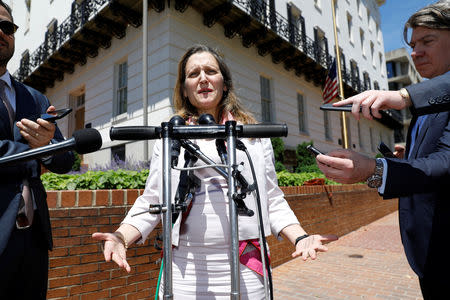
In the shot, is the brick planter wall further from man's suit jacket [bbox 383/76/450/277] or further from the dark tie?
man's suit jacket [bbox 383/76/450/277]

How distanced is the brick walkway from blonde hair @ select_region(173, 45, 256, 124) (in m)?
3.60

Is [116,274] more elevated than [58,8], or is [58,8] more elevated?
[58,8]

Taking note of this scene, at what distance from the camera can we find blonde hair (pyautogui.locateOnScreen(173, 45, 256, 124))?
2086mm

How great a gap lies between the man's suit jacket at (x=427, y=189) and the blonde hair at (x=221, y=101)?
1021mm

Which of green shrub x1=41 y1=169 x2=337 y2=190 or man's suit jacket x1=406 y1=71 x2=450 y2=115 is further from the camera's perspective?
green shrub x1=41 y1=169 x2=337 y2=190

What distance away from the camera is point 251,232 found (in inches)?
64.1

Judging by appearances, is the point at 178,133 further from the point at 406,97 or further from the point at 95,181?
the point at 95,181

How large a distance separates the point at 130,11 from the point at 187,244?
11.7 metres

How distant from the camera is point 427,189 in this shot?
133 cm

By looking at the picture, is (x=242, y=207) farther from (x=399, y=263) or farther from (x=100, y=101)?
(x=100, y=101)

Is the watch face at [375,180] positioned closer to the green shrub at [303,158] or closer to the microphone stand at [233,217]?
the microphone stand at [233,217]

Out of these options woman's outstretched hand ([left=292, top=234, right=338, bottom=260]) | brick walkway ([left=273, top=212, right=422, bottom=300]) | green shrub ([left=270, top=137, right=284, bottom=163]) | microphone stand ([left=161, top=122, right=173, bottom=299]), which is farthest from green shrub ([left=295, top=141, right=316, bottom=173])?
microphone stand ([left=161, top=122, right=173, bottom=299])

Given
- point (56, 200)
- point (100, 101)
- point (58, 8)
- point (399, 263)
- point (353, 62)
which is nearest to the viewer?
point (56, 200)

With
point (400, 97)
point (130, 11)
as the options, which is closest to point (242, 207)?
point (400, 97)
